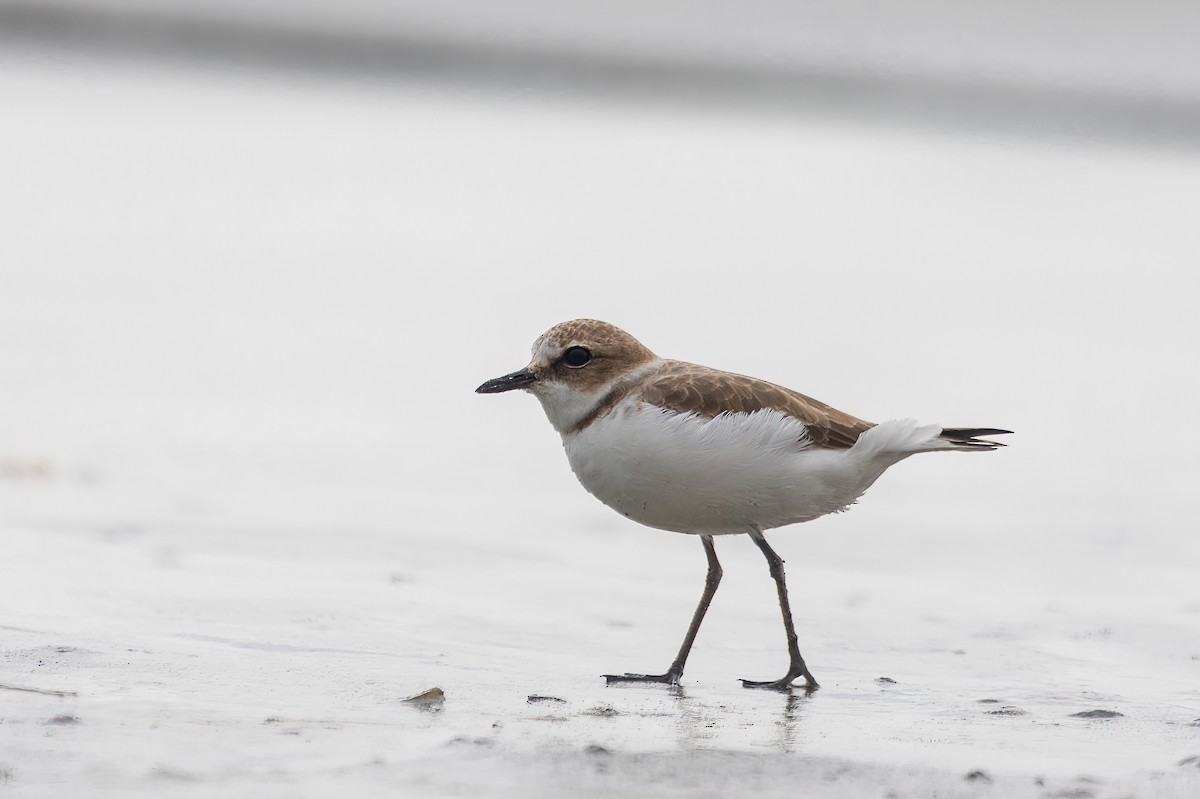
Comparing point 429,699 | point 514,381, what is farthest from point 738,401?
point 429,699

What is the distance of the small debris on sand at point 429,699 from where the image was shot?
3697 millimetres

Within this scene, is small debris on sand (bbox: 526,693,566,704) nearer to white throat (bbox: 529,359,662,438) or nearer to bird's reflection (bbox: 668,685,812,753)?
bird's reflection (bbox: 668,685,812,753)

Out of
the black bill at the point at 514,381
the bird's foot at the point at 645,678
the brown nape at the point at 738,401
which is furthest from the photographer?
the black bill at the point at 514,381

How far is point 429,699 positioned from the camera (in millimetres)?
3740

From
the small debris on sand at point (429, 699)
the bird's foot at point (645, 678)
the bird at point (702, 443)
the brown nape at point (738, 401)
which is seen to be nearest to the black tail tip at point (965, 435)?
the bird at point (702, 443)

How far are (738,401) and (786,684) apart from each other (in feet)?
2.76

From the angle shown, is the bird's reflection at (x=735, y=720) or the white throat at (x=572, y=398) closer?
the bird's reflection at (x=735, y=720)

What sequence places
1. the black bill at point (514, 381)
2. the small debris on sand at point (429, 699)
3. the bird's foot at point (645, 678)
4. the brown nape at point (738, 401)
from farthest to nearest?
the black bill at point (514, 381), the brown nape at point (738, 401), the bird's foot at point (645, 678), the small debris on sand at point (429, 699)

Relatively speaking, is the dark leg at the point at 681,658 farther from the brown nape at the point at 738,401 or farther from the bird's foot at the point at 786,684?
the brown nape at the point at 738,401

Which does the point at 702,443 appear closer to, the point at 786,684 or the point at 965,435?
the point at 786,684

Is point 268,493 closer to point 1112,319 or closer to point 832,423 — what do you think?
point 832,423

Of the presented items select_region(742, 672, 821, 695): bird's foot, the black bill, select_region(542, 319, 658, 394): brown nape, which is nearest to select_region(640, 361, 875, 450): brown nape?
select_region(542, 319, 658, 394): brown nape

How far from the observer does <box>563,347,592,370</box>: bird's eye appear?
14.9 ft

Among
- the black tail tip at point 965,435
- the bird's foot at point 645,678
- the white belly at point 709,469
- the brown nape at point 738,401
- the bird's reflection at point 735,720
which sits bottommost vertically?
the bird's reflection at point 735,720
